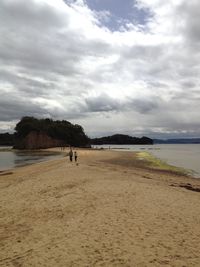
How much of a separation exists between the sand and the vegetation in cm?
11161

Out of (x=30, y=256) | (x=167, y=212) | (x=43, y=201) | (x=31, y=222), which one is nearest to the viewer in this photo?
(x=30, y=256)

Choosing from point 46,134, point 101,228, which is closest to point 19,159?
point 101,228

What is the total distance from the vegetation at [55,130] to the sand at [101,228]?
112 meters

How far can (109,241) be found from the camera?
28.0 feet

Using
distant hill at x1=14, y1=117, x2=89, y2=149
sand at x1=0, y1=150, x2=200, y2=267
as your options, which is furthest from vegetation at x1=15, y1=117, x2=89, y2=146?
sand at x1=0, y1=150, x2=200, y2=267

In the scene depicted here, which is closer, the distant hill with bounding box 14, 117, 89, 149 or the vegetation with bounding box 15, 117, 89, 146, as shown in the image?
the distant hill with bounding box 14, 117, 89, 149

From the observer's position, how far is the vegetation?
127188 mm

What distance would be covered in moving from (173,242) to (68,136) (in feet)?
409

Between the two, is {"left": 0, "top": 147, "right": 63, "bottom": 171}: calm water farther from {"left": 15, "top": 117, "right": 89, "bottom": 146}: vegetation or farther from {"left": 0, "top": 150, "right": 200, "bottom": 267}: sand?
{"left": 15, "top": 117, "right": 89, "bottom": 146}: vegetation

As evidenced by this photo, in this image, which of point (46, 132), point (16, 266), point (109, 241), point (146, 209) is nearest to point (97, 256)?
point (109, 241)

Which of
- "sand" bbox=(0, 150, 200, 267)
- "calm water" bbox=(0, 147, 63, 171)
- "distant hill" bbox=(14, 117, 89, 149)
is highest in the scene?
"distant hill" bbox=(14, 117, 89, 149)

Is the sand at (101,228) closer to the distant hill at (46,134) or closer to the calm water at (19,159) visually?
the calm water at (19,159)

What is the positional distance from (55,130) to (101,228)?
405 ft

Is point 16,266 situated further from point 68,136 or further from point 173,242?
point 68,136
